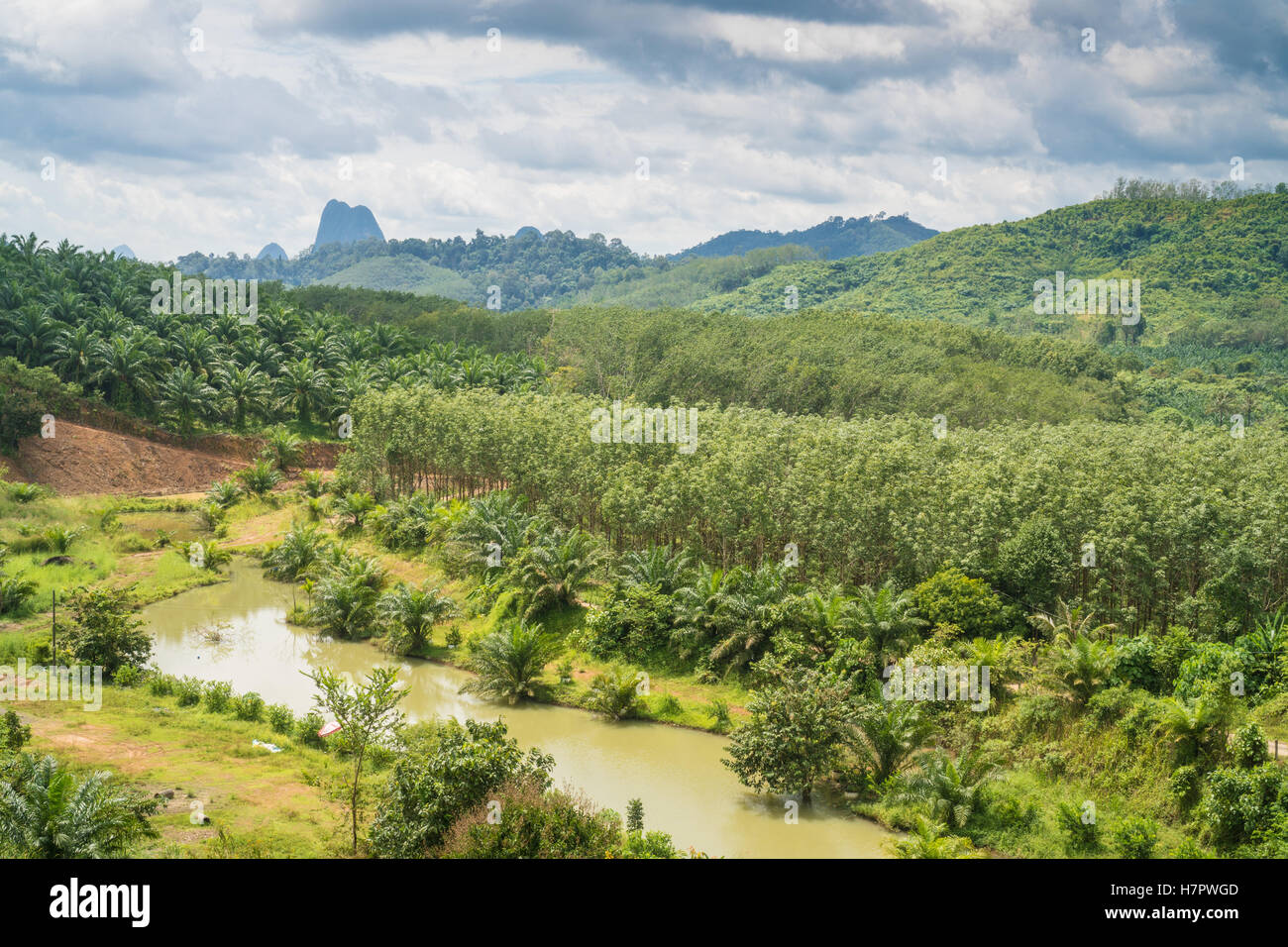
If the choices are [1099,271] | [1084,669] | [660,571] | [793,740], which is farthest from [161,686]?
[1099,271]

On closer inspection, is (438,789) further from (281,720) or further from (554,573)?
(554,573)

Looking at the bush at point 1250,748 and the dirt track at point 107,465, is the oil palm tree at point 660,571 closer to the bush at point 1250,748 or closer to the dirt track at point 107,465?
the bush at point 1250,748

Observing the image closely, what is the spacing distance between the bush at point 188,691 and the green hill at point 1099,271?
98.2m

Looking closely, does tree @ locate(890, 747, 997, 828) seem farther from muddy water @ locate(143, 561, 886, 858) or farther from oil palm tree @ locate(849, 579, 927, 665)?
oil palm tree @ locate(849, 579, 927, 665)

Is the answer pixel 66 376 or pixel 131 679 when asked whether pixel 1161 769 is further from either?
pixel 66 376

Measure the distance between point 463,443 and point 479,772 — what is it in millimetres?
25490

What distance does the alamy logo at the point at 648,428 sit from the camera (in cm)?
3300

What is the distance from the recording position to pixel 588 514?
3519 cm

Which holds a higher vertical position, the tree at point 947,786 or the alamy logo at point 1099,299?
the alamy logo at point 1099,299

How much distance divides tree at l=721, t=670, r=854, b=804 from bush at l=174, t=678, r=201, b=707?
1323cm

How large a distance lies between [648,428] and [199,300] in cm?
4731

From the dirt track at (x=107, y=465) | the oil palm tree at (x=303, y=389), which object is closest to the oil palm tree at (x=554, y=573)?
the dirt track at (x=107, y=465)

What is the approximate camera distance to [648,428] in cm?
3409

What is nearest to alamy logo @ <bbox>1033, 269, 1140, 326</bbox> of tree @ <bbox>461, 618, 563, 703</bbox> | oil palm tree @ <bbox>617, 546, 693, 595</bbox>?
oil palm tree @ <bbox>617, 546, 693, 595</bbox>
